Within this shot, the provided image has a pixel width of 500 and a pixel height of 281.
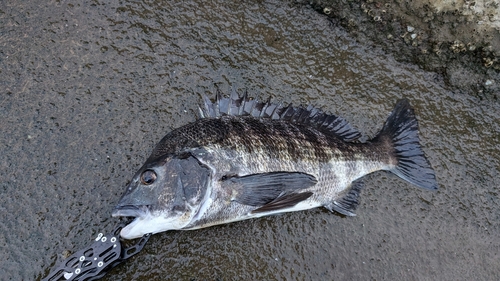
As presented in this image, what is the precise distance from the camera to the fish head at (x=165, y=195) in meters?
2.12

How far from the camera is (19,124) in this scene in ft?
8.65

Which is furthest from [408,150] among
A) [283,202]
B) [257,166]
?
[257,166]

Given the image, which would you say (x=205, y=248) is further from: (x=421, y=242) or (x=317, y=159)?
(x=421, y=242)

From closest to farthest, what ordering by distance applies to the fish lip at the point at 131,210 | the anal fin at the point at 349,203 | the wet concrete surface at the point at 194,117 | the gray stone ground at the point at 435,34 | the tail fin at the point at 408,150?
the fish lip at the point at 131,210 < the wet concrete surface at the point at 194,117 < the anal fin at the point at 349,203 < the tail fin at the point at 408,150 < the gray stone ground at the point at 435,34

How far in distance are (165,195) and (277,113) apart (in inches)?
43.5

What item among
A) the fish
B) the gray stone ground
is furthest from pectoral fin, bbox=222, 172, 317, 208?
the gray stone ground

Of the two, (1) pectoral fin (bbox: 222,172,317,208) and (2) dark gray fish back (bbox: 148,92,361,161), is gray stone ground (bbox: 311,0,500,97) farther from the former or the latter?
(1) pectoral fin (bbox: 222,172,317,208)

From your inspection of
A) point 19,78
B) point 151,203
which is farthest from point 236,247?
point 19,78

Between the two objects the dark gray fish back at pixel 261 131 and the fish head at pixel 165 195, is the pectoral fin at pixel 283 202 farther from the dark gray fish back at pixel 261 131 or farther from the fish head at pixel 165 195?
the fish head at pixel 165 195

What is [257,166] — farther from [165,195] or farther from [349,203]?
[349,203]

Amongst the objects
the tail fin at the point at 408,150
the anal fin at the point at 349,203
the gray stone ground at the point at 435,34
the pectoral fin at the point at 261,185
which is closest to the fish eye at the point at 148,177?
the pectoral fin at the point at 261,185

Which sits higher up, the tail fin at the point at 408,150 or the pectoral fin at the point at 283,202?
the tail fin at the point at 408,150

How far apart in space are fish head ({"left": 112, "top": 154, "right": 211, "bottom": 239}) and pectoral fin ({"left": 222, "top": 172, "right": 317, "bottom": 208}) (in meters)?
0.21

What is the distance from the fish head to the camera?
2.12m
